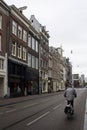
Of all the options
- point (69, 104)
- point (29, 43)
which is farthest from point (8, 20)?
point (69, 104)

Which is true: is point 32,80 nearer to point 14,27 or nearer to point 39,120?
point 14,27

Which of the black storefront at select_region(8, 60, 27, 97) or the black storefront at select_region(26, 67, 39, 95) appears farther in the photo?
the black storefront at select_region(26, 67, 39, 95)

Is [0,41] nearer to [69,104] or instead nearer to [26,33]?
[26,33]

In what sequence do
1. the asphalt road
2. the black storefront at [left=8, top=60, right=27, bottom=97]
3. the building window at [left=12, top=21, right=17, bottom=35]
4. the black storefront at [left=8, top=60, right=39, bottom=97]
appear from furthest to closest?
1. the building window at [left=12, top=21, right=17, bottom=35]
2. the black storefront at [left=8, top=60, right=39, bottom=97]
3. the black storefront at [left=8, top=60, right=27, bottom=97]
4. the asphalt road

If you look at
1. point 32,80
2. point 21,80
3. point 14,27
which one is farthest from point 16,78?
point 32,80

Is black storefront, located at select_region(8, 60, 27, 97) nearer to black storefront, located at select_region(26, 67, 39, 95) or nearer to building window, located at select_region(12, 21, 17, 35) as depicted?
black storefront, located at select_region(26, 67, 39, 95)

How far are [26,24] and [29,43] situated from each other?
13.9ft

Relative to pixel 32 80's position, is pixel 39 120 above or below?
below

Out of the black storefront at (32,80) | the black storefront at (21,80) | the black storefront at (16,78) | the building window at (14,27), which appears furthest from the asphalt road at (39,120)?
the black storefront at (32,80)

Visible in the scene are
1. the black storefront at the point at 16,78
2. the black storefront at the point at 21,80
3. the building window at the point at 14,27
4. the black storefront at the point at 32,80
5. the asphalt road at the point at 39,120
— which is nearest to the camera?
the asphalt road at the point at 39,120

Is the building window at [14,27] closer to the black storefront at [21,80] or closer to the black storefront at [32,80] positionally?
the black storefront at [21,80]

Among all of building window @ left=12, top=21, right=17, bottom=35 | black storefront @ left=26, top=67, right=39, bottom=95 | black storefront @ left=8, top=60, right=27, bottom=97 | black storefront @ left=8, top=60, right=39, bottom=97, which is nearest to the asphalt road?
black storefront @ left=8, top=60, right=27, bottom=97

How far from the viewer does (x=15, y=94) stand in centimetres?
4544

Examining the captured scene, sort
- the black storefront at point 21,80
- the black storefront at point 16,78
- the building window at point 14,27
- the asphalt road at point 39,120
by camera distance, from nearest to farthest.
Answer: the asphalt road at point 39,120, the black storefront at point 16,78, the black storefront at point 21,80, the building window at point 14,27
